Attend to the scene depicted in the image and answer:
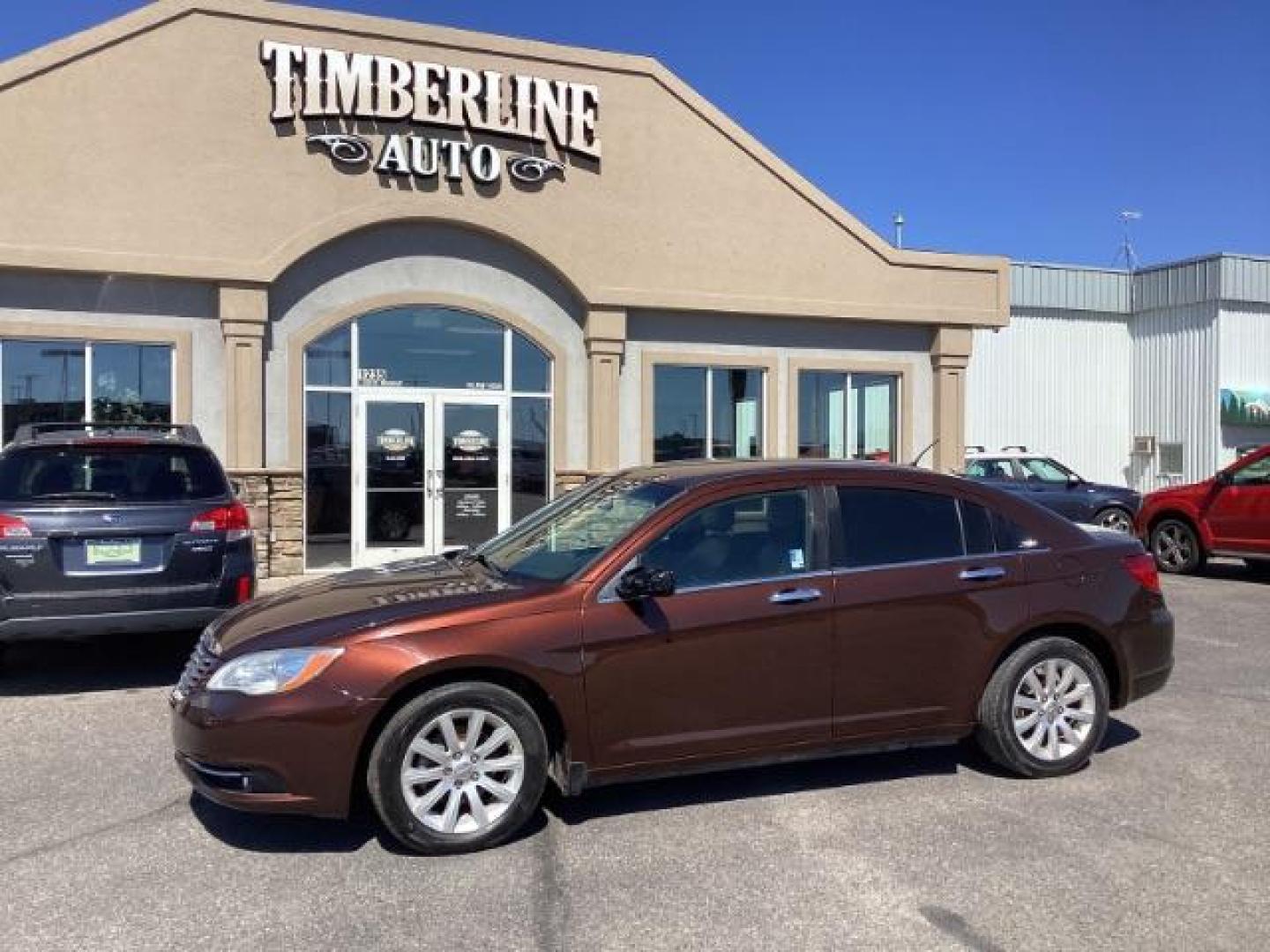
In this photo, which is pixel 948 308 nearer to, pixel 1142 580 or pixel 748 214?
pixel 748 214

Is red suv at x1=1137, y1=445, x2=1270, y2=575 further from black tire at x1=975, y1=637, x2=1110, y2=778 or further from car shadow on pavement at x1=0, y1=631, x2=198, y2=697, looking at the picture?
car shadow on pavement at x1=0, y1=631, x2=198, y2=697

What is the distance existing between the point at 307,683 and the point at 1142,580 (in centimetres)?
422

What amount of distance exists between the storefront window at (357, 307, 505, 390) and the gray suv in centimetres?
546

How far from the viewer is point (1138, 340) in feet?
83.1

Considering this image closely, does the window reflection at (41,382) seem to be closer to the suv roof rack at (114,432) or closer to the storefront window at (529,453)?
the suv roof rack at (114,432)

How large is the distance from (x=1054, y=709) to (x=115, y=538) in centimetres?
563

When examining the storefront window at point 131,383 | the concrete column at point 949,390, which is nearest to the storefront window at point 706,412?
the concrete column at point 949,390

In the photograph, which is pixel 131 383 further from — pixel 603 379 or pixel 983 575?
pixel 983 575

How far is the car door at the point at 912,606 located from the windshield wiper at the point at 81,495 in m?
4.67

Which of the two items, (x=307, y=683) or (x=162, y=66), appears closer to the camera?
(x=307, y=683)

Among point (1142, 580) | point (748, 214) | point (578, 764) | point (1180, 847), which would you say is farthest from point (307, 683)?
point (748, 214)

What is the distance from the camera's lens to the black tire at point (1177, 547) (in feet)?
44.1

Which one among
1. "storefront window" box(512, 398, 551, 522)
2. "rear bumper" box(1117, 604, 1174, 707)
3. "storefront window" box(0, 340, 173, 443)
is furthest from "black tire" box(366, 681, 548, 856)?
"storefront window" box(512, 398, 551, 522)

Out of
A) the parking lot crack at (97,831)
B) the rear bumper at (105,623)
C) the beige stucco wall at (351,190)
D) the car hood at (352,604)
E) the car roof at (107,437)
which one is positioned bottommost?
the parking lot crack at (97,831)
